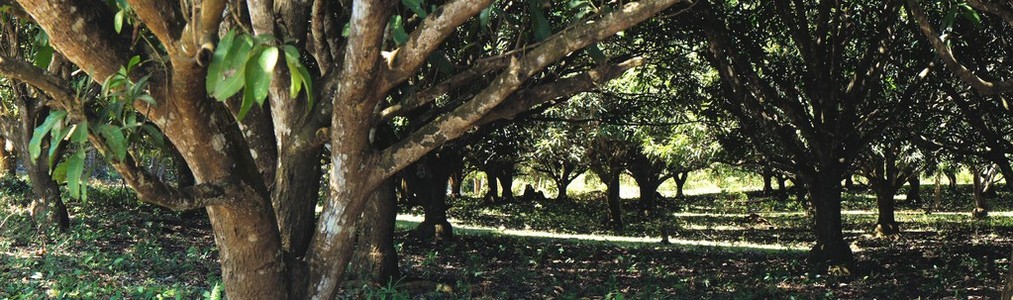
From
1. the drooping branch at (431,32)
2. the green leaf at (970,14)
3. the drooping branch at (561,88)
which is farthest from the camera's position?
the green leaf at (970,14)

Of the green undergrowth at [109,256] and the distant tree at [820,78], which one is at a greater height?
the distant tree at [820,78]

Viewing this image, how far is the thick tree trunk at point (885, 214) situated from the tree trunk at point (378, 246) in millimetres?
13409

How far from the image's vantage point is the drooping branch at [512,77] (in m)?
3.26

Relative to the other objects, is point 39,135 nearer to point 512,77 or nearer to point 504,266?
point 512,77

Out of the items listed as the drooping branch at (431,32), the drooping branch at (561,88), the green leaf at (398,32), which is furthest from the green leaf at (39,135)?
the drooping branch at (561,88)

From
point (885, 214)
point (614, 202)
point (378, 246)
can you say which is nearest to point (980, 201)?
point (885, 214)

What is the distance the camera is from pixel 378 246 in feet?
25.3

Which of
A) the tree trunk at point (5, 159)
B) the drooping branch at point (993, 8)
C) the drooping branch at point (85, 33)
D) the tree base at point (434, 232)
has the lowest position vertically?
the tree base at point (434, 232)

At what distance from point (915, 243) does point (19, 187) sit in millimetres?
16927

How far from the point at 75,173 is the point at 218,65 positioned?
63 cm

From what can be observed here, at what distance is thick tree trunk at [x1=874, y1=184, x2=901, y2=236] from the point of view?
57.8ft

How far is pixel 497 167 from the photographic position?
2955 centimetres

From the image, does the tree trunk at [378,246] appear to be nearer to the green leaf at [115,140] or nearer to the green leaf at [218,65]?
the green leaf at [115,140]

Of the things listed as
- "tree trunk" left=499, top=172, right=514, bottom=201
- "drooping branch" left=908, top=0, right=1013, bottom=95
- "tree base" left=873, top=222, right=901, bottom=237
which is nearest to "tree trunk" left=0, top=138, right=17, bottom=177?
"tree trunk" left=499, top=172, right=514, bottom=201
